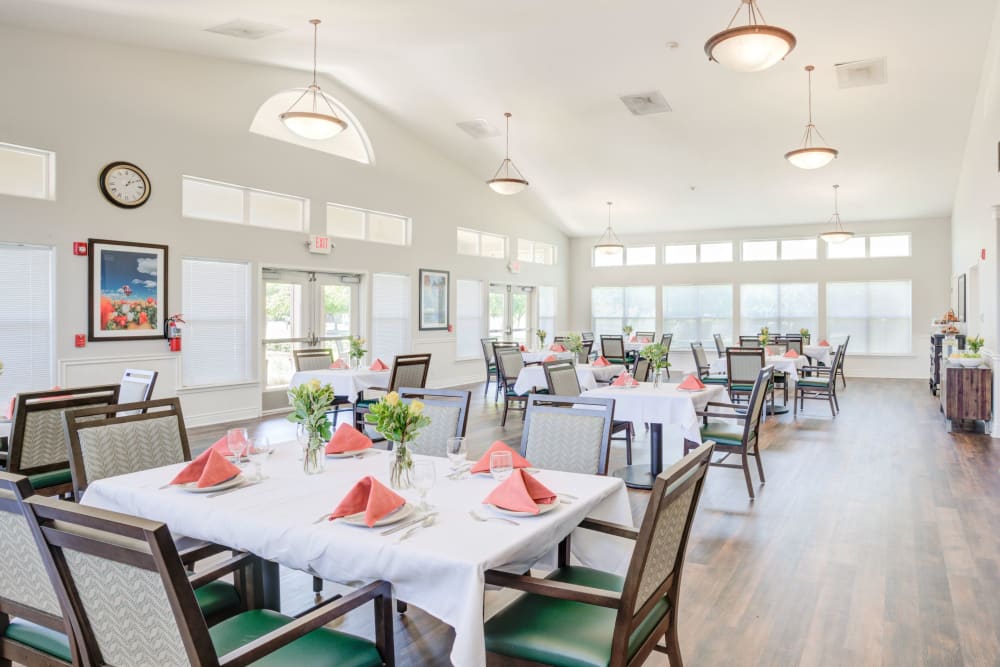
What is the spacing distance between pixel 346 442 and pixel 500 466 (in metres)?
0.81

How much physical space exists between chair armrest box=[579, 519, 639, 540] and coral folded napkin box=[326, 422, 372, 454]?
42.1 inches

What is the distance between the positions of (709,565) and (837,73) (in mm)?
6308

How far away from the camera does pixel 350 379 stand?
6480mm

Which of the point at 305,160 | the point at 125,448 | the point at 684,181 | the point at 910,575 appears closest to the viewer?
the point at 125,448

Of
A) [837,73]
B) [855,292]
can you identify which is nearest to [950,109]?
[837,73]

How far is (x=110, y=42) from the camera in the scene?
22.0 feet

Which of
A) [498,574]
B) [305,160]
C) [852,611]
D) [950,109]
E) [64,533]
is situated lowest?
[852,611]

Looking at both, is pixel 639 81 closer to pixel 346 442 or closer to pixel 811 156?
pixel 811 156

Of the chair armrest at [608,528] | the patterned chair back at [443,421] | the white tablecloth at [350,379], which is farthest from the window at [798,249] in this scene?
the chair armrest at [608,528]

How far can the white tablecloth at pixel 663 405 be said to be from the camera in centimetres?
485

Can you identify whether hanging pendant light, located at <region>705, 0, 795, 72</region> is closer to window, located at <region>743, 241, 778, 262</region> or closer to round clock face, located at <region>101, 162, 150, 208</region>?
round clock face, located at <region>101, 162, 150, 208</region>

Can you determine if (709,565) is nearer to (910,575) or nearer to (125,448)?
(910,575)

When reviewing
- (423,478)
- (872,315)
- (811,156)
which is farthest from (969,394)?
(423,478)

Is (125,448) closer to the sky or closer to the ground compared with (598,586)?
closer to the sky
